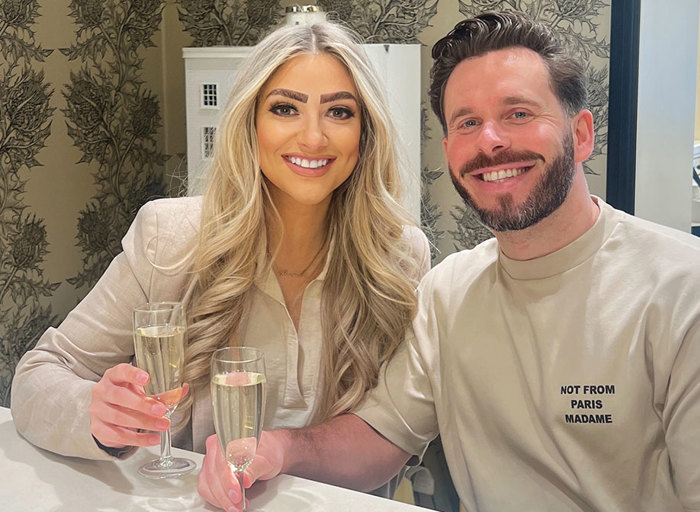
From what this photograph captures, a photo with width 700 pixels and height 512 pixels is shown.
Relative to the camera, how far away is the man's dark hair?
5.19 feet

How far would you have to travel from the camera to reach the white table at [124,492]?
127 centimetres

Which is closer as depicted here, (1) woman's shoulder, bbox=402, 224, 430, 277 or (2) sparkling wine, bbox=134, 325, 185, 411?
(2) sparkling wine, bbox=134, 325, 185, 411

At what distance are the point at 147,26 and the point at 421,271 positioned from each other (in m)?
2.94

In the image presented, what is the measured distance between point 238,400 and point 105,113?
3265mm

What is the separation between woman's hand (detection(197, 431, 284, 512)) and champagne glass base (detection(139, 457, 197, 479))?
69mm

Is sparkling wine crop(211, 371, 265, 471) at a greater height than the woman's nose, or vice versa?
the woman's nose

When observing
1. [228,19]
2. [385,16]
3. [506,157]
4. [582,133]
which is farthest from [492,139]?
[228,19]

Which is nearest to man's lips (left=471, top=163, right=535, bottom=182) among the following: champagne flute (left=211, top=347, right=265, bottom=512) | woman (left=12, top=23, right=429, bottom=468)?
woman (left=12, top=23, right=429, bottom=468)

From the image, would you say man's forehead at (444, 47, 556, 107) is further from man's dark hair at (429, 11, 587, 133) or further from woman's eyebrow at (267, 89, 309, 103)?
woman's eyebrow at (267, 89, 309, 103)

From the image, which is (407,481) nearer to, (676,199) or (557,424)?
(557,424)

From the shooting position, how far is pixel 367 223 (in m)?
1.91

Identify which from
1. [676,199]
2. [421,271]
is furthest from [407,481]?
[676,199]

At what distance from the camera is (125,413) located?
4.58 ft

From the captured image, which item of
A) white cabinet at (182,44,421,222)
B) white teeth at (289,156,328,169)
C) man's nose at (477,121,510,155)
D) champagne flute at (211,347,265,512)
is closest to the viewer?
champagne flute at (211,347,265,512)
